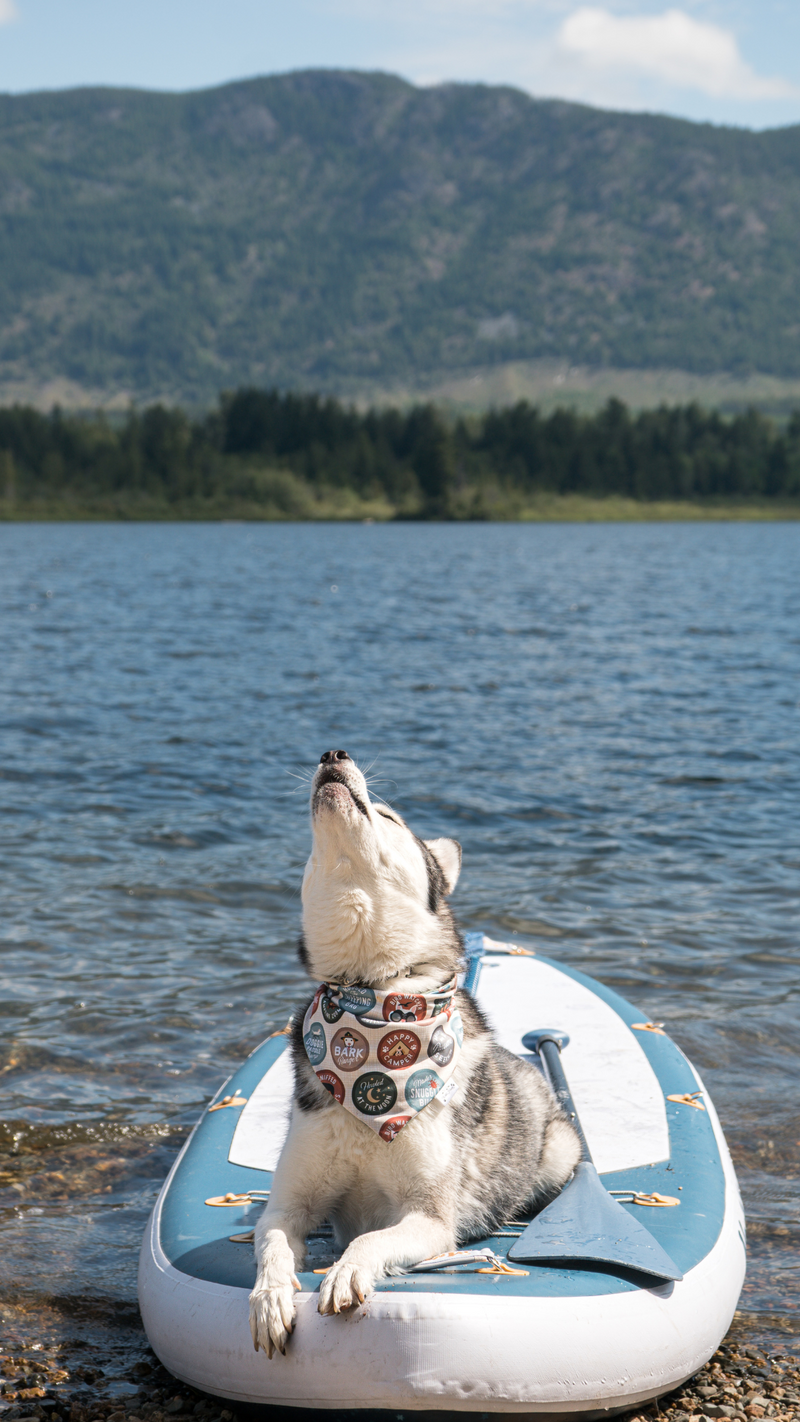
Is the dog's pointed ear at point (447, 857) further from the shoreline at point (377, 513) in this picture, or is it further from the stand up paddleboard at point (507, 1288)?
the shoreline at point (377, 513)

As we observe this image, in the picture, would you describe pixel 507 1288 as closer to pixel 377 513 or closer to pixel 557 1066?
pixel 557 1066

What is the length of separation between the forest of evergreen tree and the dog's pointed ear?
16136 centimetres

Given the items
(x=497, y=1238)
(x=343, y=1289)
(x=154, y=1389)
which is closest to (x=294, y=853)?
(x=154, y=1389)

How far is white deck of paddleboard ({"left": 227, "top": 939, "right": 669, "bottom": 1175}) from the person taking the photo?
651cm

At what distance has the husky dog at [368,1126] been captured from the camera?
16.2ft

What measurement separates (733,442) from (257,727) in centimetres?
17815

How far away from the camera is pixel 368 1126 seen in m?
5.03

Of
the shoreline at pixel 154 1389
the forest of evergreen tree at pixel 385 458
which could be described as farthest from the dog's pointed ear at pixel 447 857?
the forest of evergreen tree at pixel 385 458

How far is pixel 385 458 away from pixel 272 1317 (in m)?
176

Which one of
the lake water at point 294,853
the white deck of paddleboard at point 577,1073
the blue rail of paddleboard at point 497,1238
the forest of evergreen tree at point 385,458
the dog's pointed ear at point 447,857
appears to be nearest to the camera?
the blue rail of paddleboard at point 497,1238

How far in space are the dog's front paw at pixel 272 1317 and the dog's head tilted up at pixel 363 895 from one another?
4.19 feet

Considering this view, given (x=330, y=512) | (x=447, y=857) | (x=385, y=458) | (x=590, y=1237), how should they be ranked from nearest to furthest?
(x=590, y=1237) → (x=447, y=857) → (x=330, y=512) → (x=385, y=458)

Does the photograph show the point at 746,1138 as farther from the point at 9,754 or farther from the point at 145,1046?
the point at 9,754

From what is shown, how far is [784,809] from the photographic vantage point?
57.3 ft
